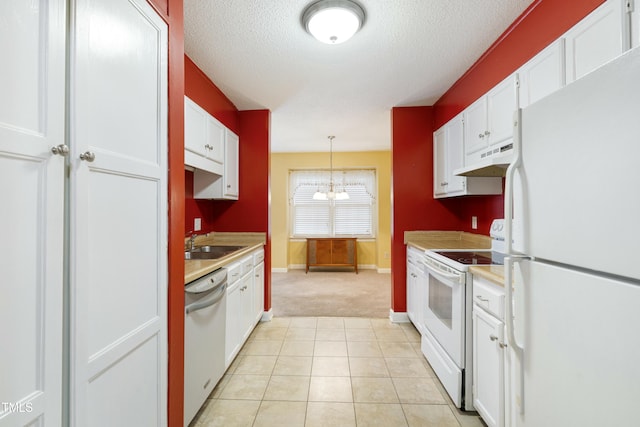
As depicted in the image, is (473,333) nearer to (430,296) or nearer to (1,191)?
(430,296)

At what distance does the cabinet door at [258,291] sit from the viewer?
275cm

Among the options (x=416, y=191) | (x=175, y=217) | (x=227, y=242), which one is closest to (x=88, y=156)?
(x=175, y=217)

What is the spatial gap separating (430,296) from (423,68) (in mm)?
1977

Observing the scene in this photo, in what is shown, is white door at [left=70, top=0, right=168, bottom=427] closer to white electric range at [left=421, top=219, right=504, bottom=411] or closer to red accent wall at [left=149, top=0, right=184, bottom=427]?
red accent wall at [left=149, top=0, right=184, bottom=427]

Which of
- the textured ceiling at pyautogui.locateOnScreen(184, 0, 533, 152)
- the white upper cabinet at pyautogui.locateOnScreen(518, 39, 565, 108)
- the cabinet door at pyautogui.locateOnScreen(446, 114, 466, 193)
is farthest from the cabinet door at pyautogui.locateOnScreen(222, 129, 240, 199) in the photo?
the white upper cabinet at pyautogui.locateOnScreen(518, 39, 565, 108)

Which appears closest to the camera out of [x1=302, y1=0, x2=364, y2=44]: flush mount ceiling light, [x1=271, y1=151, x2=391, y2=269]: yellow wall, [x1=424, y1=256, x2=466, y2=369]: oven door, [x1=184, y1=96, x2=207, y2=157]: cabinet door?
[x1=302, y1=0, x2=364, y2=44]: flush mount ceiling light

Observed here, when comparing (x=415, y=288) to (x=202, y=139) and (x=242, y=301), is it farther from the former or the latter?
(x=202, y=139)

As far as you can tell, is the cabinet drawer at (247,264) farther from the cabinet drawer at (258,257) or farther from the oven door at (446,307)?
the oven door at (446,307)

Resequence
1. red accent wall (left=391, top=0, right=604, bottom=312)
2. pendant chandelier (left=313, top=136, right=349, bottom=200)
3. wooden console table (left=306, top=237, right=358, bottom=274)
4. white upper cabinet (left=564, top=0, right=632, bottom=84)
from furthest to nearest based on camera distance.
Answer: wooden console table (left=306, top=237, right=358, bottom=274) → pendant chandelier (left=313, top=136, right=349, bottom=200) → red accent wall (left=391, top=0, right=604, bottom=312) → white upper cabinet (left=564, top=0, right=632, bottom=84)

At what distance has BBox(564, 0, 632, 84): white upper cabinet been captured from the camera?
3.51 feet

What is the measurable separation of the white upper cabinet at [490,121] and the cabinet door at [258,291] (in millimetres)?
2311

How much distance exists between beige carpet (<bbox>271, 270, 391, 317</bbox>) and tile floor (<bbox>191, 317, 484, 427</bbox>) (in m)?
0.61

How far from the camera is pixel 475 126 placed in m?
2.24

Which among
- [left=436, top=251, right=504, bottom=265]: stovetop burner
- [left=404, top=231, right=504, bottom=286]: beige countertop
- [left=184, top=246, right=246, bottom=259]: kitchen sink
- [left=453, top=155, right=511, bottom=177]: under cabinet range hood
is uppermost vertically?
[left=453, top=155, right=511, bottom=177]: under cabinet range hood
